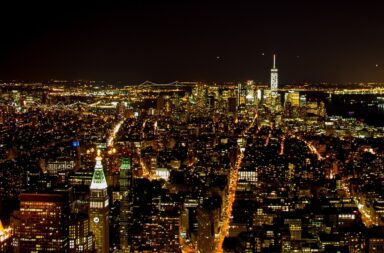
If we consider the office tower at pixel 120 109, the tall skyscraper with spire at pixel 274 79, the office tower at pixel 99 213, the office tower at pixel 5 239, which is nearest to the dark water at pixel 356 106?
the tall skyscraper with spire at pixel 274 79

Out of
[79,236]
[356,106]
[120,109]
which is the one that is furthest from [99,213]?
[356,106]

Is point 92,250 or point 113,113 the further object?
point 113,113

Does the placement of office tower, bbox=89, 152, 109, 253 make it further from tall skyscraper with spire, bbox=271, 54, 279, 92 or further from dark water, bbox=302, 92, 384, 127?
tall skyscraper with spire, bbox=271, 54, 279, 92

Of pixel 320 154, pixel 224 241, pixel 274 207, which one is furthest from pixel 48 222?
pixel 320 154

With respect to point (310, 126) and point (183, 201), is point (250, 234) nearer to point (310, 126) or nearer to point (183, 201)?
point (183, 201)

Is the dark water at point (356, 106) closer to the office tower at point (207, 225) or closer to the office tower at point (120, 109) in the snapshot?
the office tower at point (120, 109)

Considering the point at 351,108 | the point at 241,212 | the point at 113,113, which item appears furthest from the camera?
the point at 351,108

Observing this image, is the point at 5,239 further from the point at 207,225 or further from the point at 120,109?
the point at 120,109
